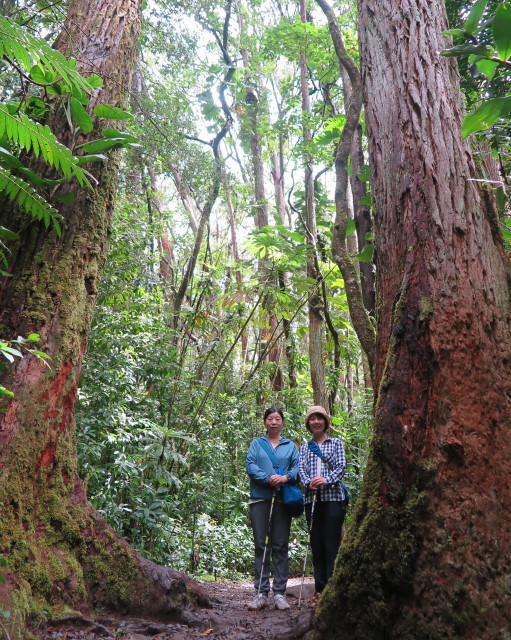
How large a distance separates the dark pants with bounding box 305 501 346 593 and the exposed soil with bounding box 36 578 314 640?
35 centimetres

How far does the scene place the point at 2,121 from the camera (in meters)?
2.37

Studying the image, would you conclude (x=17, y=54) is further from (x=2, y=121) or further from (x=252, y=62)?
(x=252, y=62)

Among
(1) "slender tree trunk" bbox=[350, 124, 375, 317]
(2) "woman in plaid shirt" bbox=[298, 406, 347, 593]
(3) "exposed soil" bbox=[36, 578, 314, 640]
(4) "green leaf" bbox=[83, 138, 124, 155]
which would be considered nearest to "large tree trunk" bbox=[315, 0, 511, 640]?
(3) "exposed soil" bbox=[36, 578, 314, 640]

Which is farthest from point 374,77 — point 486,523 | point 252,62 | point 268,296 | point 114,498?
point 252,62

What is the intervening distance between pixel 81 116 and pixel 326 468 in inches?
133

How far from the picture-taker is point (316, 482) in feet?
14.4

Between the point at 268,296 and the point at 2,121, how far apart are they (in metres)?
6.83

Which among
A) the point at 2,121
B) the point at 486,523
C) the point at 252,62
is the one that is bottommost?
the point at 486,523

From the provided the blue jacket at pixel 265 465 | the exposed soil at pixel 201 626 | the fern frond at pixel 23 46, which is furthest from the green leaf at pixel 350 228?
the exposed soil at pixel 201 626

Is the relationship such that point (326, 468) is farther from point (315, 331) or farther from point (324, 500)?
point (315, 331)

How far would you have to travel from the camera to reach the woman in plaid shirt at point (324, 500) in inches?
174

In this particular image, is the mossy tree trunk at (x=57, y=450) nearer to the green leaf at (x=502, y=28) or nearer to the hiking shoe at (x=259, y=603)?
the hiking shoe at (x=259, y=603)

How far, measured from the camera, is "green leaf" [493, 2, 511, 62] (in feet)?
5.06

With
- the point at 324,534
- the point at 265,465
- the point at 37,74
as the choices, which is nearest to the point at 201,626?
the point at 324,534
